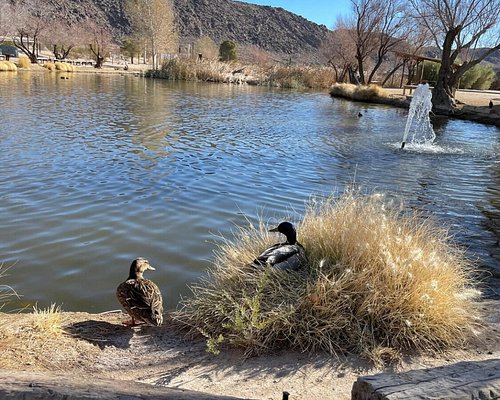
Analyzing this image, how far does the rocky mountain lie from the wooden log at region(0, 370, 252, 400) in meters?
131

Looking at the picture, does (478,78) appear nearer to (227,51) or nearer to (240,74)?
(240,74)

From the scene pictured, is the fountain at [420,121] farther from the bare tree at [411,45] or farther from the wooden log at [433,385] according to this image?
the bare tree at [411,45]

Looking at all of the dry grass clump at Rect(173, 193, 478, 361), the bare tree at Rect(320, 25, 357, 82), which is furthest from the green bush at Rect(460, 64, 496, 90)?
the dry grass clump at Rect(173, 193, 478, 361)

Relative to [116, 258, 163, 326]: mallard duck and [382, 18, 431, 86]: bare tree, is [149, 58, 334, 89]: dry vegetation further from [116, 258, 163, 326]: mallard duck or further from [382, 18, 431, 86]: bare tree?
[116, 258, 163, 326]: mallard duck

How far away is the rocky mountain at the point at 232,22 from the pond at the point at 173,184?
117 meters

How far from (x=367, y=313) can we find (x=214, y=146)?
383 inches

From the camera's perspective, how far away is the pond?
5547 millimetres

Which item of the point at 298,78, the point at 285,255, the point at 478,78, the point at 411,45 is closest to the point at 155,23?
the point at 298,78

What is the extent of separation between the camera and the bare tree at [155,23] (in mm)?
61250

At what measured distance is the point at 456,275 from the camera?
431 cm

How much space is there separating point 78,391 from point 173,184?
268 inches

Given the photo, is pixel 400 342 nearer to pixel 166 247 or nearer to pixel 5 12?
pixel 166 247

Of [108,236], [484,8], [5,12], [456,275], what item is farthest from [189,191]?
[5,12]

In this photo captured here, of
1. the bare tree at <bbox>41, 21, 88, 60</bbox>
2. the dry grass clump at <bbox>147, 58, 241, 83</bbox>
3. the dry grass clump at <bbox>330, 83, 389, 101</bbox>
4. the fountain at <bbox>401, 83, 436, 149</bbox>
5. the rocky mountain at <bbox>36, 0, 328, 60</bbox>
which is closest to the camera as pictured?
the fountain at <bbox>401, 83, 436, 149</bbox>
